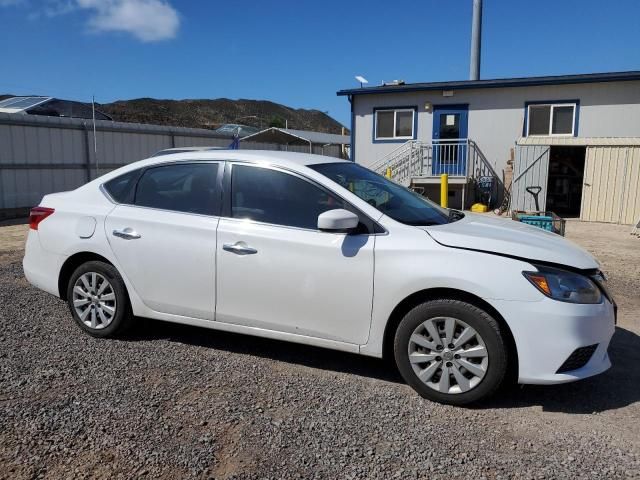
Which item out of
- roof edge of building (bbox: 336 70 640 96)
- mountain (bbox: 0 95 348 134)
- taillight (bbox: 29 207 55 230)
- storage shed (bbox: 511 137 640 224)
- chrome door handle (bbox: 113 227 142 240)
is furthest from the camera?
mountain (bbox: 0 95 348 134)

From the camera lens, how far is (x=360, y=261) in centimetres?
365

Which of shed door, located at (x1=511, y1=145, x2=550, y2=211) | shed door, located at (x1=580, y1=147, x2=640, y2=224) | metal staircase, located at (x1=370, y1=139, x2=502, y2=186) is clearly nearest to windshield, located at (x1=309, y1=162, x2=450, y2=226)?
shed door, located at (x1=580, y1=147, x2=640, y2=224)

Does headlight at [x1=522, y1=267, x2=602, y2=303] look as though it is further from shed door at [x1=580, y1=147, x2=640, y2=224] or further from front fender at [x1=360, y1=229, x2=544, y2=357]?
shed door at [x1=580, y1=147, x2=640, y2=224]

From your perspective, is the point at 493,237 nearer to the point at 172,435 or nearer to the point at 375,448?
the point at 375,448

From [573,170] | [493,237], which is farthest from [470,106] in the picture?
[493,237]

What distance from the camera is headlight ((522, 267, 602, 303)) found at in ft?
10.9

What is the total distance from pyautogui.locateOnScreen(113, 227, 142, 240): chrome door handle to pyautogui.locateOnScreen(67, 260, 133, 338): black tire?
295 mm

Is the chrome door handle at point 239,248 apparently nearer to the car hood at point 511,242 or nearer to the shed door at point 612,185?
the car hood at point 511,242

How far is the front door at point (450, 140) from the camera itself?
1681 centimetres

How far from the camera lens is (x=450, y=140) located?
55.0 feet

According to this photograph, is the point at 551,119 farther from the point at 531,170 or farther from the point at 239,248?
the point at 239,248

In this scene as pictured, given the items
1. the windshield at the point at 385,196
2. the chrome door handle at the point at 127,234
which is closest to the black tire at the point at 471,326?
the windshield at the point at 385,196

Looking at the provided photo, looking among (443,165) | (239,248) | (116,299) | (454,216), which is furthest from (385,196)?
(443,165)

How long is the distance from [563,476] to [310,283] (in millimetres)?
1856
